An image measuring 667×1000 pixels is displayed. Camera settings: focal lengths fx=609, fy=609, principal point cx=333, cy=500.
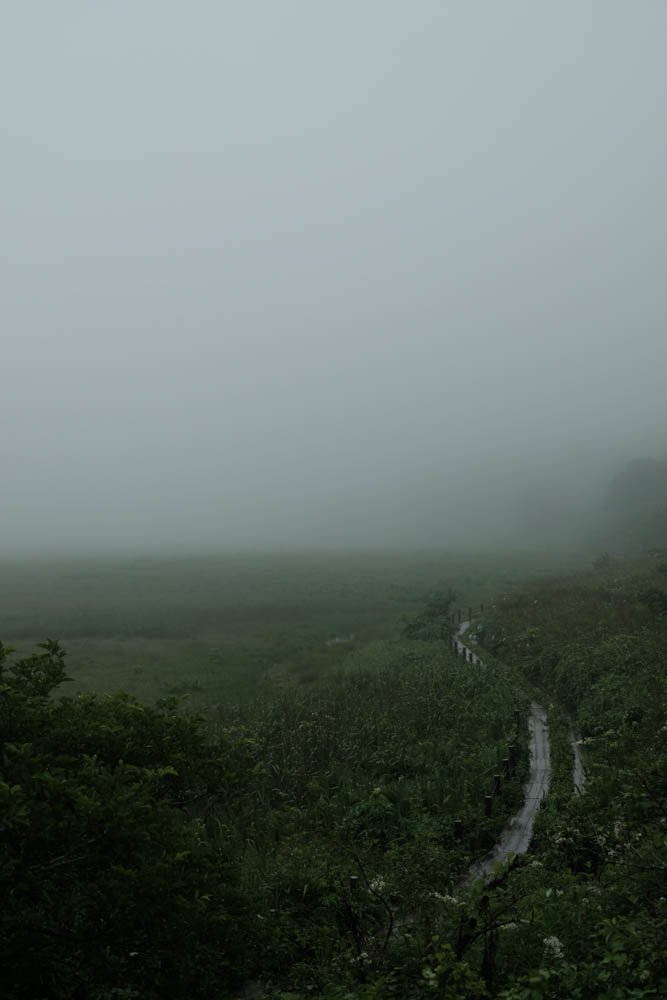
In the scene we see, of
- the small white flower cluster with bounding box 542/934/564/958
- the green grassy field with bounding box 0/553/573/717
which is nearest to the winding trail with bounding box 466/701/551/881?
the small white flower cluster with bounding box 542/934/564/958

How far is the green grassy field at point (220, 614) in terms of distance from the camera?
1078 inches

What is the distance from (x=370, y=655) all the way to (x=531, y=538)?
317 feet

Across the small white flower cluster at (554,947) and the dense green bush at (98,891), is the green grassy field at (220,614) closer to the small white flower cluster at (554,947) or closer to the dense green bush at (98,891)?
the dense green bush at (98,891)

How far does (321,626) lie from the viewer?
129ft

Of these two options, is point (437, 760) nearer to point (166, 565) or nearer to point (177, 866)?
point (177, 866)

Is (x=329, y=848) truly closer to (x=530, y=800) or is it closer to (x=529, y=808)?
(x=529, y=808)

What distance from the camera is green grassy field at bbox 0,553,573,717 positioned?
27391 mm

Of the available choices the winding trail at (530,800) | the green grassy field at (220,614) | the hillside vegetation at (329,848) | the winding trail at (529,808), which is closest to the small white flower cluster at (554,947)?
the hillside vegetation at (329,848)

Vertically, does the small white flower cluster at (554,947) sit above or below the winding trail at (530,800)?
above

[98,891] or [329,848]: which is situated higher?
[98,891]

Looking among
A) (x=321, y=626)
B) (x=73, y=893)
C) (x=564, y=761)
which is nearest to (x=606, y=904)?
(x=73, y=893)

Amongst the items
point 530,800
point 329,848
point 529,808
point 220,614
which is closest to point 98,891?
point 329,848

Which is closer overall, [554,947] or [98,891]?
[98,891]

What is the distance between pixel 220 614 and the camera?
143 feet
